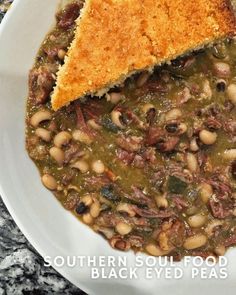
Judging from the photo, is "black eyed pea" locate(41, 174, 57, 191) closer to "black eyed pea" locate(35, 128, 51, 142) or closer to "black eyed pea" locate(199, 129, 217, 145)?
"black eyed pea" locate(35, 128, 51, 142)

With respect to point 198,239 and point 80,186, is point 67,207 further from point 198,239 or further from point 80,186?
point 198,239

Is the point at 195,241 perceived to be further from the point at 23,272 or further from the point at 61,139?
the point at 23,272

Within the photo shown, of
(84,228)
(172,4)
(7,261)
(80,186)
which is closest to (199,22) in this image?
(172,4)

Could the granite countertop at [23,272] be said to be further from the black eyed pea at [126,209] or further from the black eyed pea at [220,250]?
the black eyed pea at [220,250]

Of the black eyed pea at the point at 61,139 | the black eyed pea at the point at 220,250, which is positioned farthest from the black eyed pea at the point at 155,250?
the black eyed pea at the point at 61,139

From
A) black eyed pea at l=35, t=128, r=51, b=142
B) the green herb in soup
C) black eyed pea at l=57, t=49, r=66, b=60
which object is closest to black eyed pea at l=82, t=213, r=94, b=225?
the green herb in soup
